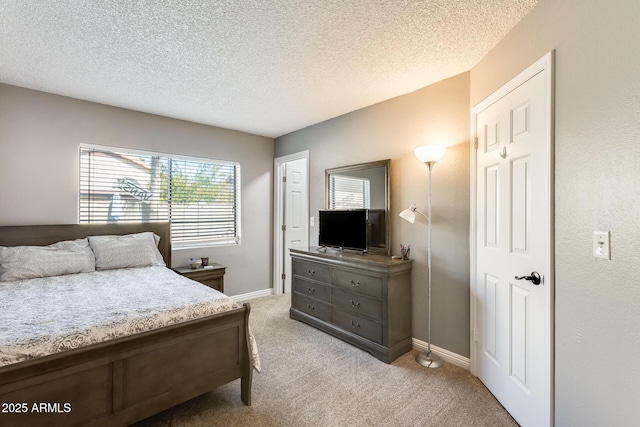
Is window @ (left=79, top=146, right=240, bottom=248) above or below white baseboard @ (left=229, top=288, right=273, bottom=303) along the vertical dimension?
above

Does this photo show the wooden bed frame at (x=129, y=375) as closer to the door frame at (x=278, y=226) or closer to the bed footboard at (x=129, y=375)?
the bed footboard at (x=129, y=375)

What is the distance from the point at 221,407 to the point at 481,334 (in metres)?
1.97

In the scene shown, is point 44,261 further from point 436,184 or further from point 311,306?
point 436,184

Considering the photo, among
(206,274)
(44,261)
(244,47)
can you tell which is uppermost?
(244,47)

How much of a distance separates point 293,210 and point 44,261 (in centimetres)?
299

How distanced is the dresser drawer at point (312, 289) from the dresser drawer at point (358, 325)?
19 cm

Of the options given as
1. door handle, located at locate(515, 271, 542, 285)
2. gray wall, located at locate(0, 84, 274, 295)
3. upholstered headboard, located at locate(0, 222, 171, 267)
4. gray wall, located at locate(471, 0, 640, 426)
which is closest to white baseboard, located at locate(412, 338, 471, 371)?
gray wall, located at locate(471, 0, 640, 426)

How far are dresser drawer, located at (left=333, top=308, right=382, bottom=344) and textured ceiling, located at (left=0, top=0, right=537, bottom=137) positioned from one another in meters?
2.23

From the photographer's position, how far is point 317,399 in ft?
6.83

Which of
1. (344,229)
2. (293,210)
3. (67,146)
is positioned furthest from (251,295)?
(67,146)

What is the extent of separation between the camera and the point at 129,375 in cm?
159

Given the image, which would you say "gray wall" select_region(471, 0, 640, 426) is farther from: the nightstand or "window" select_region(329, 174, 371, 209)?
the nightstand

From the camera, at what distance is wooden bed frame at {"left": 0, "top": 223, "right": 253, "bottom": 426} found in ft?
4.37

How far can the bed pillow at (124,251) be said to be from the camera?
297 cm
